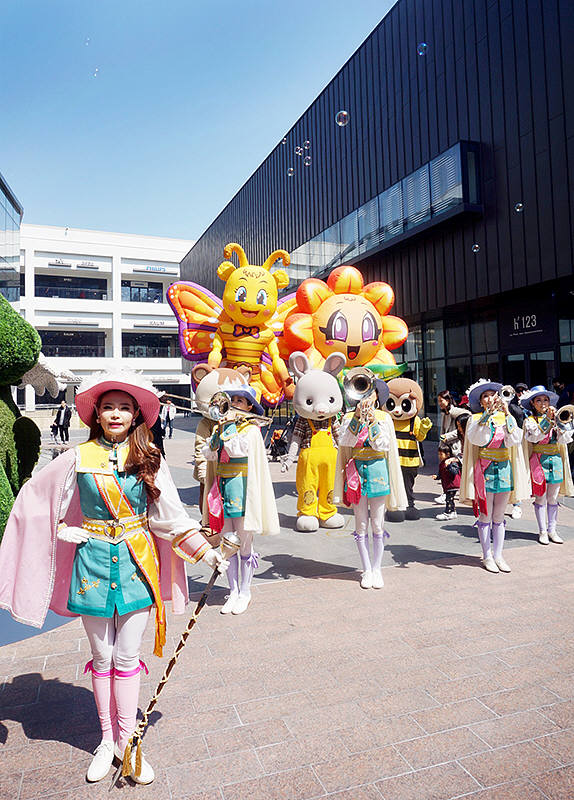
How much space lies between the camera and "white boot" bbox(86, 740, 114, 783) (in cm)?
241

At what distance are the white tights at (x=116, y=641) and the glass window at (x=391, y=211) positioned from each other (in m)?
14.1

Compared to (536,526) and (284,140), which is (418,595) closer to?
(536,526)

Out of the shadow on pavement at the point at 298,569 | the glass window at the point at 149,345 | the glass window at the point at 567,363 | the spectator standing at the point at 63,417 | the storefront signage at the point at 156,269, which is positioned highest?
the storefront signage at the point at 156,269

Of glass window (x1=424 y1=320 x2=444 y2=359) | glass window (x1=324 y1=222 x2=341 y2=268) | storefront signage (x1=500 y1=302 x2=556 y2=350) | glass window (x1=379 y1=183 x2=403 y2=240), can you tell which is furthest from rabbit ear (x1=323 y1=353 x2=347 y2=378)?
glass window (x1=324 y1=222 x2=341 y2=268)

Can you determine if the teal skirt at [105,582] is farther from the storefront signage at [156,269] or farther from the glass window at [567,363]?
the storefront signage at [156,269]

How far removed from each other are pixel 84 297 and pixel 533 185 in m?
39.6

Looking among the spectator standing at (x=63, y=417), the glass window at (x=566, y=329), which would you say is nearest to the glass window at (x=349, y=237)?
the glass window at (x=566, y=329)

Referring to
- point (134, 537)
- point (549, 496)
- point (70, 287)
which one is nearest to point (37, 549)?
point (134, 537)

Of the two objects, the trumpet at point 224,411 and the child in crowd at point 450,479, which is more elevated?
the trumpet at point 224,411

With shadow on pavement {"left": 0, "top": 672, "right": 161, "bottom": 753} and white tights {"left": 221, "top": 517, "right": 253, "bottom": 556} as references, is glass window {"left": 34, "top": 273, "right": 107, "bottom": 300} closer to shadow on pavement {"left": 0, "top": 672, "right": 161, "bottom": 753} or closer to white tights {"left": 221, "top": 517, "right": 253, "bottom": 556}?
white tights {"left": 221, "top": 517, "right": 253, "bottom": 556}

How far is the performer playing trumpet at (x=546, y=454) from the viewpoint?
19.6 feet

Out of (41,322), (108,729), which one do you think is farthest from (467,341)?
(41,322)

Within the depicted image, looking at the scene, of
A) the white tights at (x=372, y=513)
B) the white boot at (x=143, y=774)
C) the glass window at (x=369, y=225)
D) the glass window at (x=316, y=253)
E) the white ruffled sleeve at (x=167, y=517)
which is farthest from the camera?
the glass window at (x=316, y=253)

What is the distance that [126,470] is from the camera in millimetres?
2551
